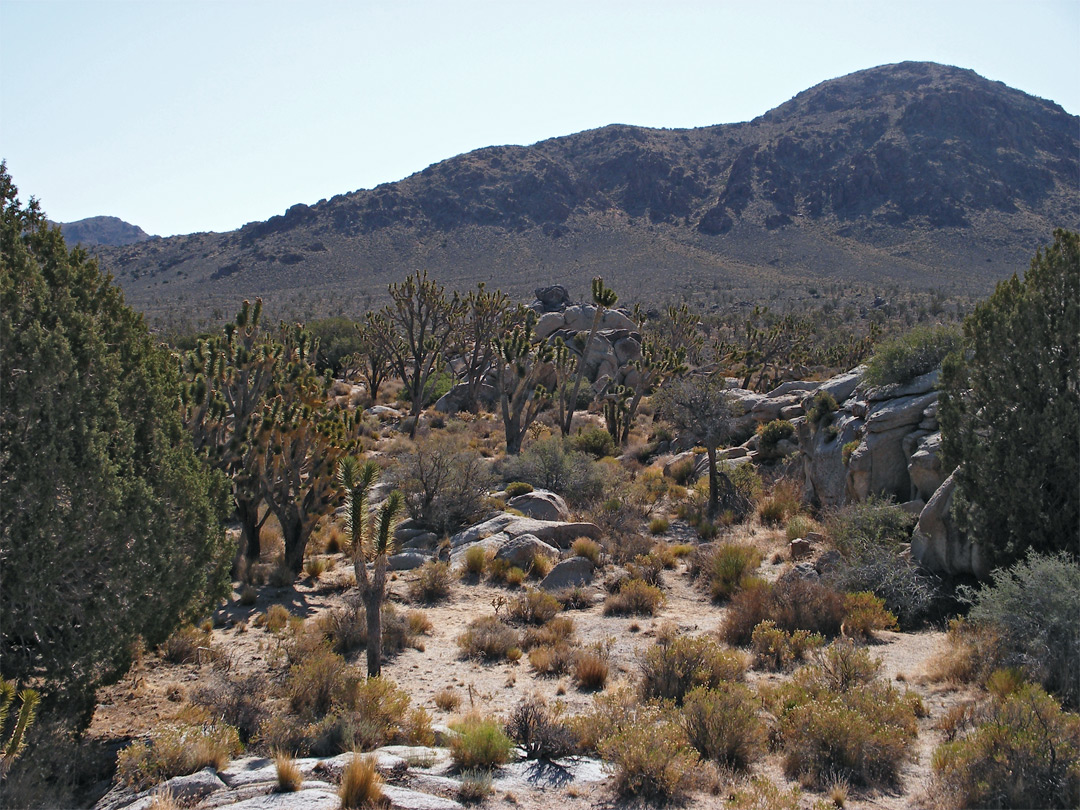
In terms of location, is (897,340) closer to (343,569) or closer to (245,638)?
(343,569)

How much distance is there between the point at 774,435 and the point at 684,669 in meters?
14.2

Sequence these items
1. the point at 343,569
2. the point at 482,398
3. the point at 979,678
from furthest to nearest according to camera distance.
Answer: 1. the point at 482,398
2. the point at 343,569
3. the point at 979,678

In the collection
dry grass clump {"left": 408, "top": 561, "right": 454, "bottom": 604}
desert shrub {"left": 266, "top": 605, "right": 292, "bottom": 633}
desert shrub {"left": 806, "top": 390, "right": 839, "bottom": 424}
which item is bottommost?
dry grass clump {"left": 408, "top": 561, "right": 454, "bottom": 604}

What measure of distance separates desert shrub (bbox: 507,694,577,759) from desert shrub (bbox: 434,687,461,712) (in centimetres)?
135

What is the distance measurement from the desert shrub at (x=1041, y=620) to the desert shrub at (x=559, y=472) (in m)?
12.3

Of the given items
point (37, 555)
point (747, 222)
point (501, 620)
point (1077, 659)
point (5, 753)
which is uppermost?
point (747, 222)

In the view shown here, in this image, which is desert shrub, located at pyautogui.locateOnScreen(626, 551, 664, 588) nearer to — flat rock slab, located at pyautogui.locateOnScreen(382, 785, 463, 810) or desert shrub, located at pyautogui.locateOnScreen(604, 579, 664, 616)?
desert shrub, located at pyautogui.locateOnScreen(604, 579, 664, 616)

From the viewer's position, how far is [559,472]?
21.2m

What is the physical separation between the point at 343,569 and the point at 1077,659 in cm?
1209

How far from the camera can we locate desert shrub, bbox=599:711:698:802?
20.6ft

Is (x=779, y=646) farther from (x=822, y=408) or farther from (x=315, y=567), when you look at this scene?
(x=822, y=408)

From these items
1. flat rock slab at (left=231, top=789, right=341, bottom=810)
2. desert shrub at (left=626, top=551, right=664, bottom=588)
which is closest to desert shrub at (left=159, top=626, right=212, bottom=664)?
flat rock slab at (left=231, top=789, right=341, bottom=810)

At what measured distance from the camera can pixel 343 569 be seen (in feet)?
49.2

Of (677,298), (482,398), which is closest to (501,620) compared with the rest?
(482,398)
